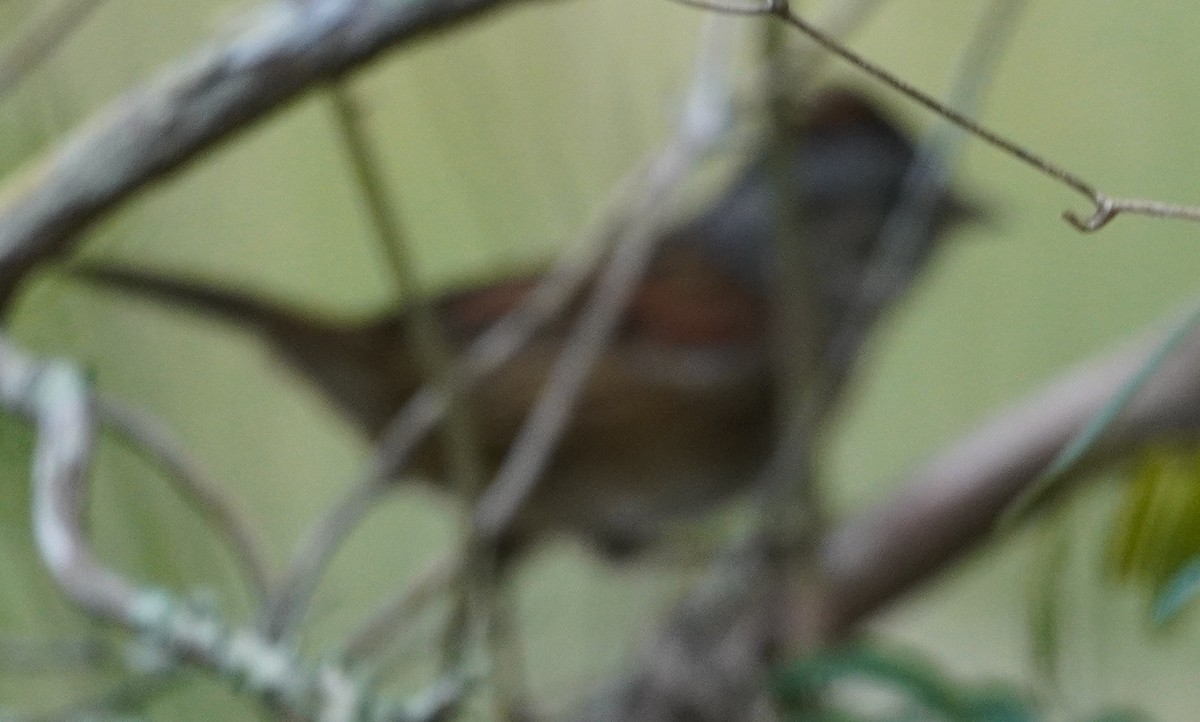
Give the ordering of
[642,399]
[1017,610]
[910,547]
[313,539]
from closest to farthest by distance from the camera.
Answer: [313,539] < [910,547] < [642,399] < [1017,610]

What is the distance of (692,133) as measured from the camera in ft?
3.15

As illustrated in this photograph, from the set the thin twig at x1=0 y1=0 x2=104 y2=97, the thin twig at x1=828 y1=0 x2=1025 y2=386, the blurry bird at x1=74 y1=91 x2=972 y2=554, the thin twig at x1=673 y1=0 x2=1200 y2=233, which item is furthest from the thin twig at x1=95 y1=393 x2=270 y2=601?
the thin twig at x1=828 y1=0 x2=1025 y2=386

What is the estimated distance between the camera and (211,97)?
545 millimetres

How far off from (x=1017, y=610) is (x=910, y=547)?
2.27 ft

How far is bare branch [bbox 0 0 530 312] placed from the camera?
0.54 m

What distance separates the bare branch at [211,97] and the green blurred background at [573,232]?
0.65 metres

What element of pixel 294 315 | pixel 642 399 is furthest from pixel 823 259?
pixel 294 315

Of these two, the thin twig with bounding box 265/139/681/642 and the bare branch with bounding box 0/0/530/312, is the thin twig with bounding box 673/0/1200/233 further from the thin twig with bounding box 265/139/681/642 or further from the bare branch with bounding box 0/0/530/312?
the thin twig with bounding box 265/139/681/642

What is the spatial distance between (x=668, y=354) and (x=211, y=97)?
0.93 m

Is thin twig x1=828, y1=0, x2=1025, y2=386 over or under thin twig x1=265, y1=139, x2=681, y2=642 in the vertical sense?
under

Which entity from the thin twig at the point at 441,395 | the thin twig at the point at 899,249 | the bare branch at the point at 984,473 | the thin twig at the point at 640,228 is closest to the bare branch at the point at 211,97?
the thin twig at the point at 441,395

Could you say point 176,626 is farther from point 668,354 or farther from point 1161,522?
point 668,354

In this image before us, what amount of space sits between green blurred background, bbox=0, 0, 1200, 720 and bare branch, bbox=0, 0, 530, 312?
65cm

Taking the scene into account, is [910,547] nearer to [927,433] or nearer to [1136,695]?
[1136,695]
